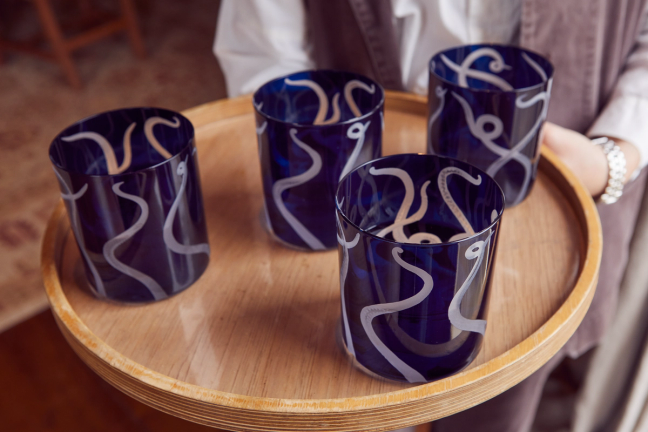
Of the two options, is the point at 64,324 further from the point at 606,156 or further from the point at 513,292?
the point at 606,156

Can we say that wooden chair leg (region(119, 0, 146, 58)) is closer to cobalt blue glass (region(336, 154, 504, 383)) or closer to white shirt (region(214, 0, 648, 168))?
white shirt (region(214, 0, 648, 168))

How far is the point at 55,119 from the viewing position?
2012 millimetres

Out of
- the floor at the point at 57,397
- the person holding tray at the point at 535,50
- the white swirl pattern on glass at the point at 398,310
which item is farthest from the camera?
the floor at the point at 57,397

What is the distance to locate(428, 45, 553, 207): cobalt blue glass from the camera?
439 millimetres

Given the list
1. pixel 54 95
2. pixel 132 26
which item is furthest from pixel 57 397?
pixel 132 26

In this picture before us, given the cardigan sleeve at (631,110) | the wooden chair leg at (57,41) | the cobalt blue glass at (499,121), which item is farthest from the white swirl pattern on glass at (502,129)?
the wooden chair leg at (57,41)

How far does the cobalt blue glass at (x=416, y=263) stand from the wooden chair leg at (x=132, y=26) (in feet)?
7.23

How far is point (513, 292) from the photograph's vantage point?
0.43m

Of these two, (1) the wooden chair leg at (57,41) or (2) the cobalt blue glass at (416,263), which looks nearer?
(2) the cobalt blue glass at (416,263)

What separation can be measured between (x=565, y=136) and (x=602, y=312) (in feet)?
1.13

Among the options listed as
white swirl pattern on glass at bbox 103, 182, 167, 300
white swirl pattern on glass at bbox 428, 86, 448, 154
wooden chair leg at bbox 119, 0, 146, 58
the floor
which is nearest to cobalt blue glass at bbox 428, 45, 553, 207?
white swirl pattern on glass at bbox 428, 86, 448, 154

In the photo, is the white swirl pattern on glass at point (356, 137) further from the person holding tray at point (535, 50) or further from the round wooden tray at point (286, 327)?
the person holding tray at point (535, 50)

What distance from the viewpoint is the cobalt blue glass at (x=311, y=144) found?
0.40m

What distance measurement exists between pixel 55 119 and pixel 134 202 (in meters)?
1.87
